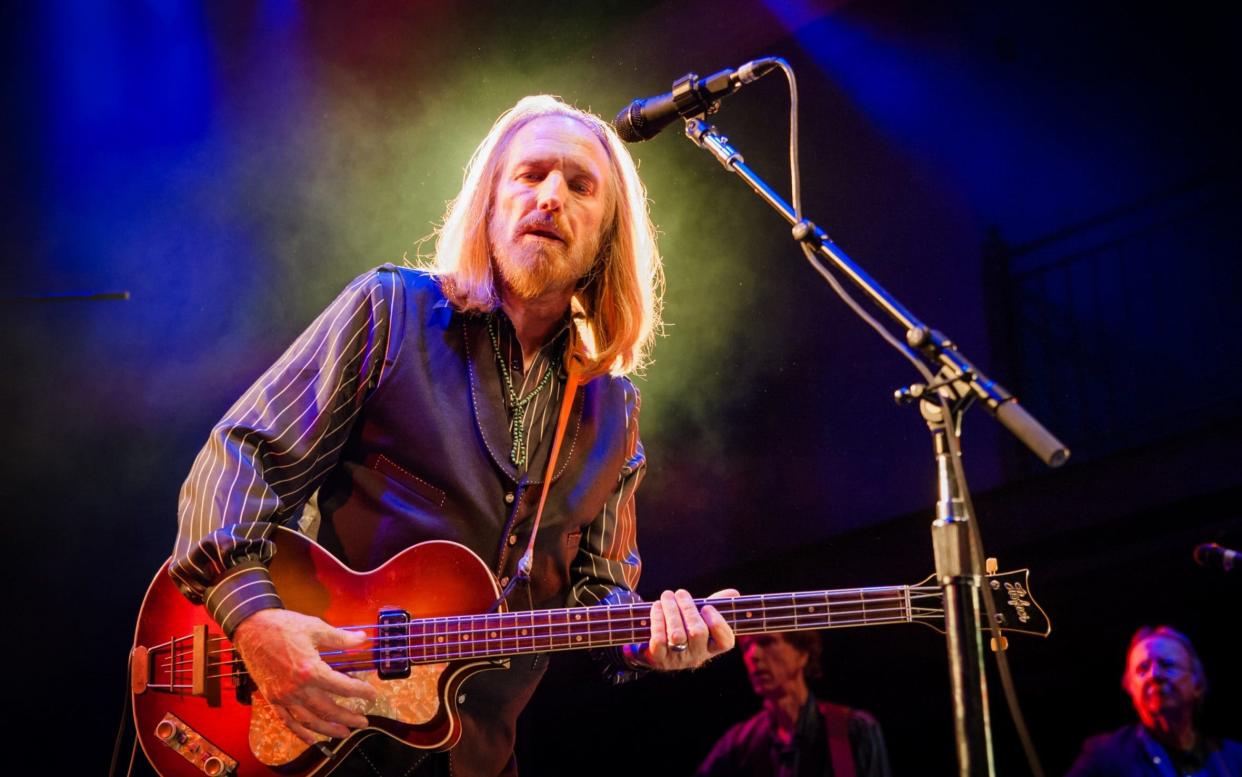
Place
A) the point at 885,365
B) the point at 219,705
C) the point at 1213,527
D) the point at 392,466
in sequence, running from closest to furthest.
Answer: the point at 219,705 → the point at 392,466 → the point at 1213,527 → the point at 885,365

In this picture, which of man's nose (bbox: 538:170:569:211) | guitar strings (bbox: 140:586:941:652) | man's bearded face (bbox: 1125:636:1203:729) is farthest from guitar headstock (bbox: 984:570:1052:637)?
man's bearded face (bbox: 1125:636:1203:729)

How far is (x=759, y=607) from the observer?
2.68 m

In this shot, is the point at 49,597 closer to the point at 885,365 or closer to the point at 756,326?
the point at 756,326

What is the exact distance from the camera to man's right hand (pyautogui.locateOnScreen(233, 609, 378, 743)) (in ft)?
7.36

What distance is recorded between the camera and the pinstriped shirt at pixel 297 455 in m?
2.32

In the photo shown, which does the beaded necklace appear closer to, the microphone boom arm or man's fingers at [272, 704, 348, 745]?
man's fingers at [272, 704, 348, 745]

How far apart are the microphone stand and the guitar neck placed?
0.77 m

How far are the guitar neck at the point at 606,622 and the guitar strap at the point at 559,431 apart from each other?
8 centimetres

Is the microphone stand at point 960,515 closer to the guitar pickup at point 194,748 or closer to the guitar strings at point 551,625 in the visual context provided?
the guitar strings at point 551,625

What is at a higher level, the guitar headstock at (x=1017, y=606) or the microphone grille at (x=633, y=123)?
the microphone grille at (x=633, y=123)

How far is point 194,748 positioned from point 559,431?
1.13 metres

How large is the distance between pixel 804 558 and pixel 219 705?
16.3 feet

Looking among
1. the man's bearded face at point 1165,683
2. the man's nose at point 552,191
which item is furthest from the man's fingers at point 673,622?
the man's bearded face at point 1165,683

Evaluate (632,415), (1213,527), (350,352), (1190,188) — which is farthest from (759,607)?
(1190,188)
